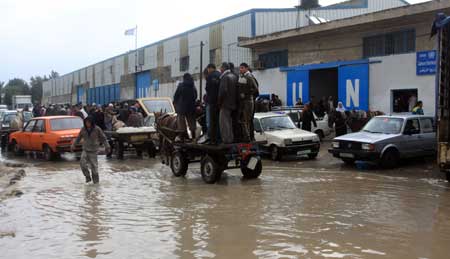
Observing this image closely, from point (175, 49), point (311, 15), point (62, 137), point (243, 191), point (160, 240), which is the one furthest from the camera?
point (175, 49)

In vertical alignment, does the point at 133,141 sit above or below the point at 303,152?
above

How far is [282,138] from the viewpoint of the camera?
53.5 ft

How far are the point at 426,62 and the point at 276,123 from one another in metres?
6.03

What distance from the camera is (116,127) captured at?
64.5 feet

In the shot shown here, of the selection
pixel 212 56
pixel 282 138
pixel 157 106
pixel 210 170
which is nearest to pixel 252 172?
pixel 210 170

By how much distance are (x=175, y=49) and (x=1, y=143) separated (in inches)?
716

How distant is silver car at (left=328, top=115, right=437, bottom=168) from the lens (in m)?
14.3

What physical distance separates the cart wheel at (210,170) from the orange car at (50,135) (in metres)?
6.90

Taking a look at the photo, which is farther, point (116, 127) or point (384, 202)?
point (116, 127)

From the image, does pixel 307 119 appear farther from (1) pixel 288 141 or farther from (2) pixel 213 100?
(2) pixel 213 100

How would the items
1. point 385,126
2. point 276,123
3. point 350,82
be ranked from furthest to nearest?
point 350,82
point 276,123
point 385,126

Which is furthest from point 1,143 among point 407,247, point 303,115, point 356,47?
point 407,247

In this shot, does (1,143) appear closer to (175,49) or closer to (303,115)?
(303,115)

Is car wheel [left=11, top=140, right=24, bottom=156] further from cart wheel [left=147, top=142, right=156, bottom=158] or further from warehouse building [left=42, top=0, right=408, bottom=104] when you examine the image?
warehouse building [left=42, top=0, right=408, bottom=104]
